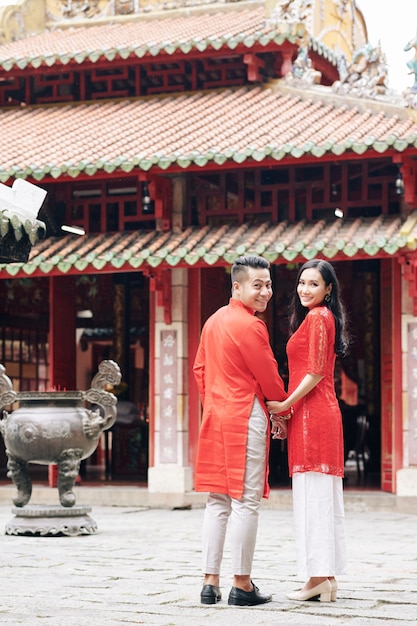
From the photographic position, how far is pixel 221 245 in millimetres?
13102

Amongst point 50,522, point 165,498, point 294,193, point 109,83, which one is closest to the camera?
point 50,522

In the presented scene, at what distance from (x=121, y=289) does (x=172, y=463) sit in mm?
Answer: 4205

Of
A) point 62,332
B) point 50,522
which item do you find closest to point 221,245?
point 62,332

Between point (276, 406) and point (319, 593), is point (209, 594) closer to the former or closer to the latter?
point (319, 593)

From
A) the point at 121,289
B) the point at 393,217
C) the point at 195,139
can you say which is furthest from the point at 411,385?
the point at 121,289

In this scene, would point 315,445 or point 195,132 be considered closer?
point 315,445

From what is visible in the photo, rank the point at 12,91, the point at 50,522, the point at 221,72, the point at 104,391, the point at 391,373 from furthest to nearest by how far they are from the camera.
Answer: the point at 12,91, the point at 221,72, the point at 391,373, the point at 104,391, the point at 50,522

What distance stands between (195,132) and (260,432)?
26.9ft

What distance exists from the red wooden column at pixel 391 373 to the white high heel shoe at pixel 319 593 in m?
6.77

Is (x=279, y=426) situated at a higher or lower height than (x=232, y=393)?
lower

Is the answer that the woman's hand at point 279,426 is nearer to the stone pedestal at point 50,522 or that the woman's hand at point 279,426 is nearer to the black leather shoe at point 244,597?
the black leather shoe at point 244,597

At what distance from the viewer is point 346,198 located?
1355 centimetres

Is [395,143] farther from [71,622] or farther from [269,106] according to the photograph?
[71,622]

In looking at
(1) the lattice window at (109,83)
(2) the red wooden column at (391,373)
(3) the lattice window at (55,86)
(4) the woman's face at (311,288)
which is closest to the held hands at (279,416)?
(4) the woman's face at (311,288)
